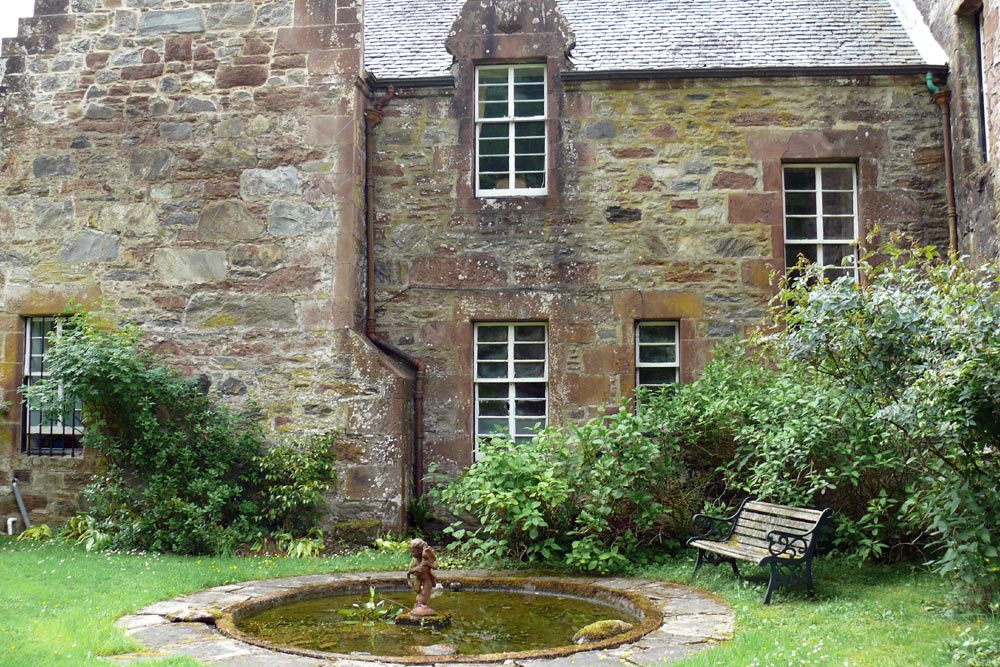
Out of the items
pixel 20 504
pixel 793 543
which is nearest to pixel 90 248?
pixel 20 504

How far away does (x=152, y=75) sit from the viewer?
36.7 feet

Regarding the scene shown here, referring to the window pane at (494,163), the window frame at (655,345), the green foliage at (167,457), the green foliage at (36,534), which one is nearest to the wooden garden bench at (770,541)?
the window frame at (655,345)

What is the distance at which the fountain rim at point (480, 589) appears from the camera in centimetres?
575

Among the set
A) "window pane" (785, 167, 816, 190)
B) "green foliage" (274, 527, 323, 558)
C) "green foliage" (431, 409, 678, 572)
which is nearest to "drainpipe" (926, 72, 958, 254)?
"window pane" (785, 167, 816, 190)

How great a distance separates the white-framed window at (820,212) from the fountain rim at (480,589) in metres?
4.77

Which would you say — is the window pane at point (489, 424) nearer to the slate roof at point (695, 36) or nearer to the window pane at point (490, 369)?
the window pane at point (490, 369)

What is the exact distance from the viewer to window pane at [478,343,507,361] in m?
11.2

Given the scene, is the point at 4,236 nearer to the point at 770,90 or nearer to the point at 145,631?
the point at 145,631

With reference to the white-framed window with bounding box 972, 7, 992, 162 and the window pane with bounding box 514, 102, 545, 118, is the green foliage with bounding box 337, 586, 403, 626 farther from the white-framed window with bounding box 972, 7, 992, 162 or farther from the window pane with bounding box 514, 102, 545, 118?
the white-framed window with bounding box 972, 7, 992, 162

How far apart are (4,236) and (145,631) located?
6646 millimetres

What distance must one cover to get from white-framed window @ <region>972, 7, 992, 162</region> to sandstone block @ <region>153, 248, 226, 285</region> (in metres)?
7.99

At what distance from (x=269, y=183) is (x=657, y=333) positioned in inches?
176

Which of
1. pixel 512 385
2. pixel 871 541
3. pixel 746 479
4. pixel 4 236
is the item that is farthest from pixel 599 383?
pixel 4 236

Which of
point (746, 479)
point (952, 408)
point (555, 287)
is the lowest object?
point (746, 479)
